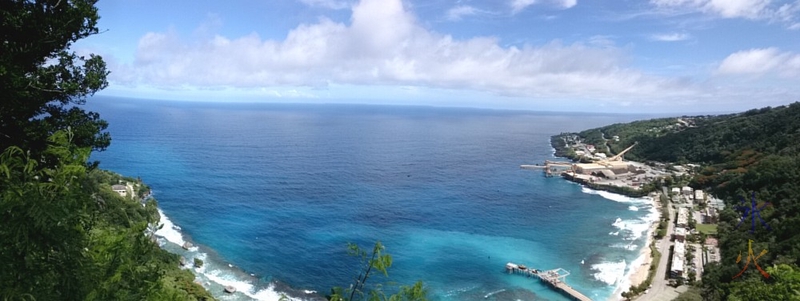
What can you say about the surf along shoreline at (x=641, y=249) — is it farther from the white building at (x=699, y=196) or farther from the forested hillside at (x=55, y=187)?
the forested hillside at (x=55, y=187)

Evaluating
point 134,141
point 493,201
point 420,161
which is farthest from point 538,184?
point 134,141

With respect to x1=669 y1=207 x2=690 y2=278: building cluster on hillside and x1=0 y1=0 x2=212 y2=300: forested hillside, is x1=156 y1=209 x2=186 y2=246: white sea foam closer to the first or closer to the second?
x1=0 y1=0 x2=212 y2=300: forested hillside

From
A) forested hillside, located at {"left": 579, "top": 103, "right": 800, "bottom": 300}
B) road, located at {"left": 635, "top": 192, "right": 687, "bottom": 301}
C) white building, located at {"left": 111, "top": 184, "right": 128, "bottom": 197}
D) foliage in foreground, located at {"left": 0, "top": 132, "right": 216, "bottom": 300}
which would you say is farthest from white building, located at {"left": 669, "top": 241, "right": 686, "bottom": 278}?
white building, located at {"left": 111, "top": 184, "right": 128, "bottom": 197}

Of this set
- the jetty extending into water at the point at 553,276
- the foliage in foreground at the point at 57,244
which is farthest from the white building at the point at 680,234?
the foliage in foreground at the point at 57,244

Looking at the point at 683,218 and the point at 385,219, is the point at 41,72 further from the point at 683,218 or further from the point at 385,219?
the point at 683,218

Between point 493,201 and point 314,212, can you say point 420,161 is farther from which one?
point 314,212

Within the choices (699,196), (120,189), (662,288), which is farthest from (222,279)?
(699,196)

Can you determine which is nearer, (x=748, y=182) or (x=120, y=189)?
(x=120, y=189)
